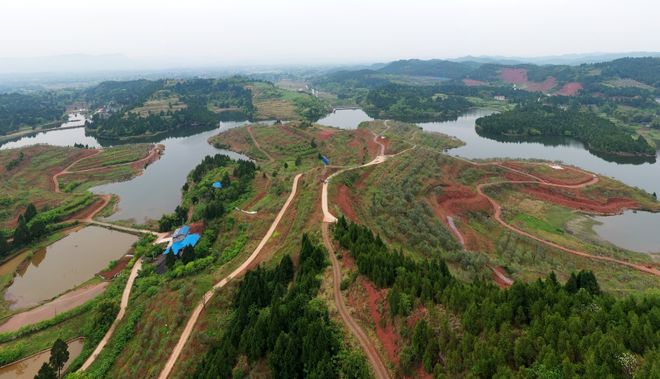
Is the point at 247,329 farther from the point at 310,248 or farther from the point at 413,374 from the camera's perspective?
the point at 413,374

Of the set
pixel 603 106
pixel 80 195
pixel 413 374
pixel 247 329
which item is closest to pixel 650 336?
pixel 413 374

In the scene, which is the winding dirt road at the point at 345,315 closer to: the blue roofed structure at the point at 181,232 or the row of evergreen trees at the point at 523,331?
the row of evergreen trees at the point at 523,331

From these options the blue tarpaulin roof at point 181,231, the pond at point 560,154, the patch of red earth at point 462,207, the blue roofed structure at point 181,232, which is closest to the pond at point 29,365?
the blue roofed structure at point 181,232

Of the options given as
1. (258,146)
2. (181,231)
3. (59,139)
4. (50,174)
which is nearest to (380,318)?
(181,231)

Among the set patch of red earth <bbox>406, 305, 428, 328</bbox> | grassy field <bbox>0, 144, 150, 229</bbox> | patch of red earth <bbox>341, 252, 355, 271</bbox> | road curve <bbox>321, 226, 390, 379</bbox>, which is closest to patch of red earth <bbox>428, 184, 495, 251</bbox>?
patch of red earth <bbox>341, 252, 355, 271</bbox>

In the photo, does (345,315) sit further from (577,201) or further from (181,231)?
(577,201)

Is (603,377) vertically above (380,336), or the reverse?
(603,377)

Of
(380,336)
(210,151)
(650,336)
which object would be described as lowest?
(210,151)
